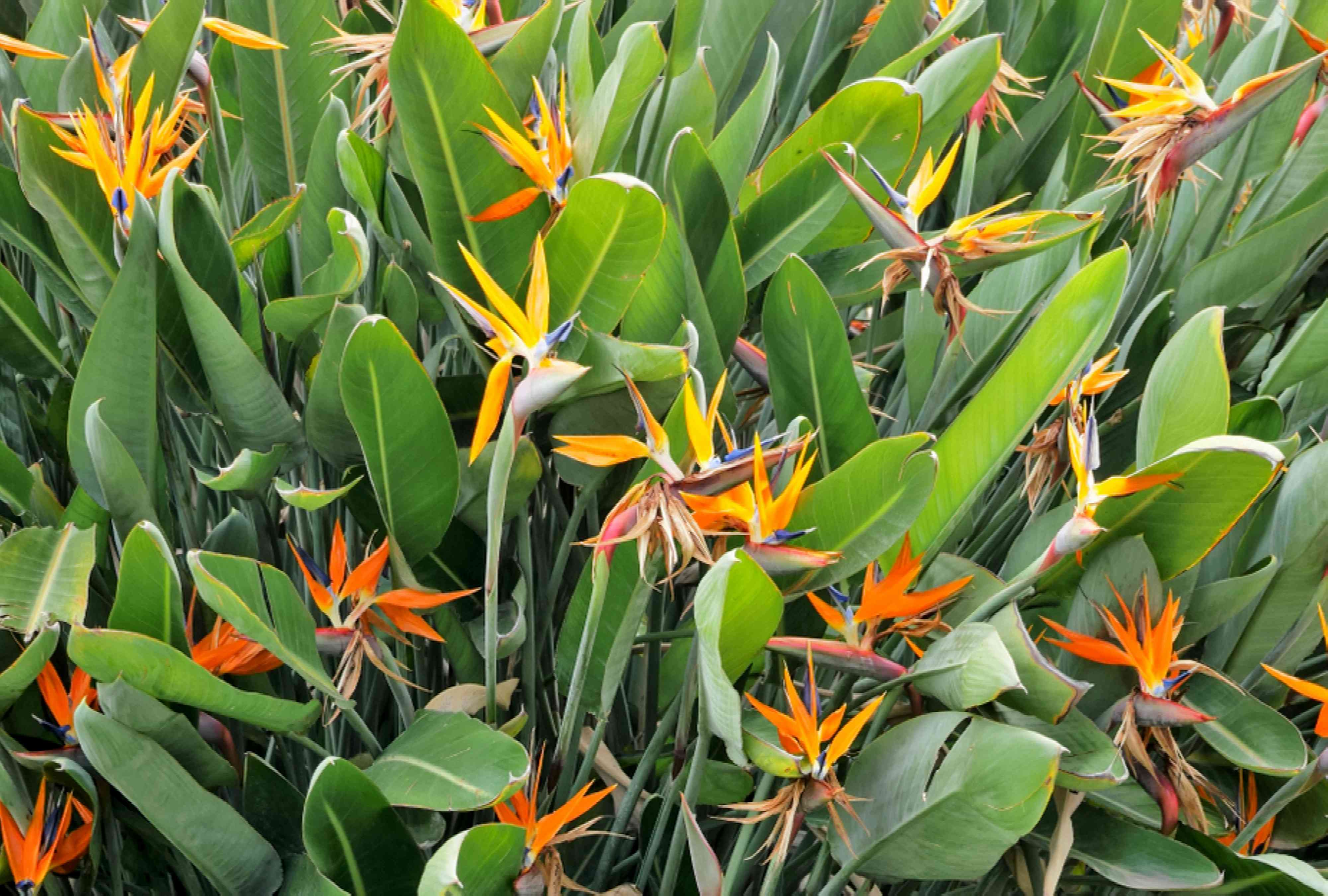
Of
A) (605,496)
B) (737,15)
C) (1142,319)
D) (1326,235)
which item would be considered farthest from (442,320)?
(1326,235)

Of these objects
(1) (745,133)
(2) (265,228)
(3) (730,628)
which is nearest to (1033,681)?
(3) (730,628)

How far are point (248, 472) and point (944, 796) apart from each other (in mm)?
359

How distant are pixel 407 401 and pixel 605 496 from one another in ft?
0.57

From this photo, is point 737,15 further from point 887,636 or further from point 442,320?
point 887,636

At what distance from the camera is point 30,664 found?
509mm

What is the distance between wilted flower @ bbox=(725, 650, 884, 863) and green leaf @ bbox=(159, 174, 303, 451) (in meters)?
0.29

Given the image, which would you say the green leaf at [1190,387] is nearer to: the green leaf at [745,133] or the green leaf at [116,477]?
the green leaf at [745,133]

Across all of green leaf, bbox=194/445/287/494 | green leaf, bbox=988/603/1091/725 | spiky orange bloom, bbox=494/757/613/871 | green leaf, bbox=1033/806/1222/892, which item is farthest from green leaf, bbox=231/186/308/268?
green leaf, bbox=1033/806/1222/892

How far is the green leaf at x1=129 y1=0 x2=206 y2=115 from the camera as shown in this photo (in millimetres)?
611

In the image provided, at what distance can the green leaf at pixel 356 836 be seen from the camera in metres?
0.50

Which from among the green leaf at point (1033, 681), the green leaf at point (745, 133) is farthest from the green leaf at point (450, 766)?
the green leaf at point (745, 133)

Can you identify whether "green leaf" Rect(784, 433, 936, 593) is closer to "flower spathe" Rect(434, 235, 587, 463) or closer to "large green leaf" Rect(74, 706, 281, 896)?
"flower spathe" Rect(434, 235, 587, 463)

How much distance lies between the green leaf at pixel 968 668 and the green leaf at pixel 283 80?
481 millimetres

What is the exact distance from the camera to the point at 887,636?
0.67 metres
